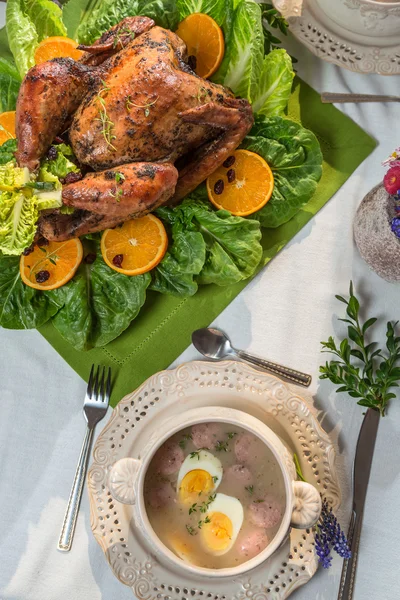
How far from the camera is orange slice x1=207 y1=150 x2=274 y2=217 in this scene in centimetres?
211

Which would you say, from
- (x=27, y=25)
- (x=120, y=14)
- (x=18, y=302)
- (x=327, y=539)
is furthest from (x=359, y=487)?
(x=27, y=25)

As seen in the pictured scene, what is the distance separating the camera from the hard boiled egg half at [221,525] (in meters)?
1.85

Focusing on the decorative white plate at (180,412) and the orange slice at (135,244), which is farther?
the orange slice at (135,244)

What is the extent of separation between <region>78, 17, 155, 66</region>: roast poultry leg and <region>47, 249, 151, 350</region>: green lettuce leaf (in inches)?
25.8

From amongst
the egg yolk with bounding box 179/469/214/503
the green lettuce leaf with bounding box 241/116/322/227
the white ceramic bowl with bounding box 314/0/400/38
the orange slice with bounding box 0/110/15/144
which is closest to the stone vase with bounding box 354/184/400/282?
the green lettuce leaf with bounding box 241/116/322/227

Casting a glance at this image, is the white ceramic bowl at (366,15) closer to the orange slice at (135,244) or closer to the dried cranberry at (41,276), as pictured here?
the orange slice at (135,244)

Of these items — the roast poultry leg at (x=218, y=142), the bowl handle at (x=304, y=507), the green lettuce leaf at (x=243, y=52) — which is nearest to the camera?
the bowl handle at (x=304, y=507)

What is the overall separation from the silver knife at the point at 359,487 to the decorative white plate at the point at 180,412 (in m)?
0.12

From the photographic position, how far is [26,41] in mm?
2170

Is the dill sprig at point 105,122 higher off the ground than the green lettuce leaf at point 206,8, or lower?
lower

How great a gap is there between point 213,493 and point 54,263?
0.94 m

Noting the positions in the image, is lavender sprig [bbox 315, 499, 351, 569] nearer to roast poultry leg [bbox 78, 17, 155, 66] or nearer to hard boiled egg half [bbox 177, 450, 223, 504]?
hard boiled egg half [bbox 177, 450, 223, 504]

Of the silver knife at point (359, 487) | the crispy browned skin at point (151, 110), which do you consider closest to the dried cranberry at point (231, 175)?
the crispy browned skin at point (151, 110)

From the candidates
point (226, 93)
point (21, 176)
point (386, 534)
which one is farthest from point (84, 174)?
point (386, 534)
